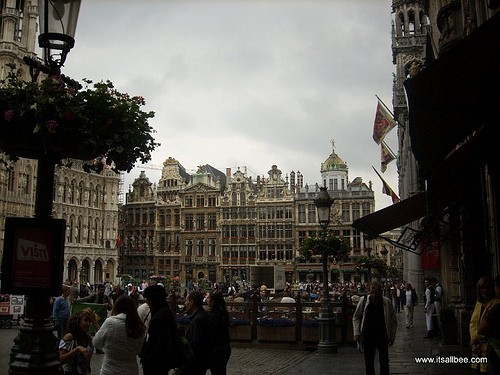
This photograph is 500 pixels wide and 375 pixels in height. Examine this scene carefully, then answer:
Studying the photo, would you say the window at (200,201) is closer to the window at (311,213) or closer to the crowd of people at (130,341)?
the window at (311,213)

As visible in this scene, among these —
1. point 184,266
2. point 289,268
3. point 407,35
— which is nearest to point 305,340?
point 407,35

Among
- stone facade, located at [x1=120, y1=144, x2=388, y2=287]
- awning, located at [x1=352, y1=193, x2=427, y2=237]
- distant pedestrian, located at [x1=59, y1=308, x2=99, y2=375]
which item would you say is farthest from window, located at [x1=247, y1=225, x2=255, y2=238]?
distant pedestrian, located at [x1=59, y1=308, x2=99, y2=375]

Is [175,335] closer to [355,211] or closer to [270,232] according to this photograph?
[355,211]

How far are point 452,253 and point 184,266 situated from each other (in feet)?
175

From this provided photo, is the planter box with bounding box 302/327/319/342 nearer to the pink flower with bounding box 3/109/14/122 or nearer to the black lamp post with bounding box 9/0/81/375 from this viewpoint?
the black lamp post with bounding box 9/0/81/375

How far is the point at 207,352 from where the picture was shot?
21.7 ft

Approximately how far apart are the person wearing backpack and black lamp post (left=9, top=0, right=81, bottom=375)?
0.90 metres

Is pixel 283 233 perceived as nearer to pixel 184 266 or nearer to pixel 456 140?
pixel 184 266

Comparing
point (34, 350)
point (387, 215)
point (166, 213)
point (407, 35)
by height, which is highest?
point (407, 35)

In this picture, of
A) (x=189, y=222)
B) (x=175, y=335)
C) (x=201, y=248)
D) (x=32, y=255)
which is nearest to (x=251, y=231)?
(x=201, y=248)

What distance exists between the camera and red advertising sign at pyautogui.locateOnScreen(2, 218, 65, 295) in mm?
4148

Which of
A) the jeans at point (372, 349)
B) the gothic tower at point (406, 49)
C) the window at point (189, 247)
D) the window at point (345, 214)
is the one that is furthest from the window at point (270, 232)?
the jeans at point (372, 349)

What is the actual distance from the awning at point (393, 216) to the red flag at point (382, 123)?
14635 millimetres

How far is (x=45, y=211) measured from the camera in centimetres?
436
